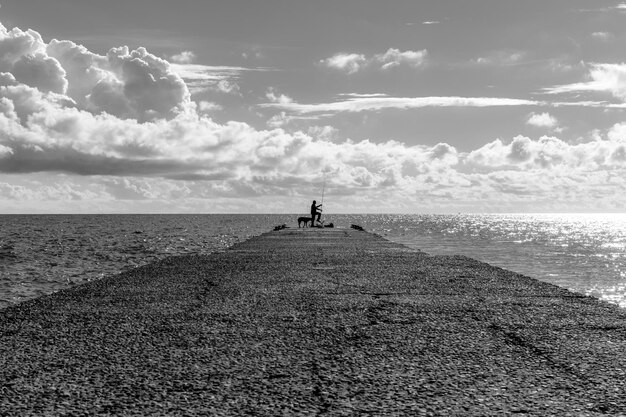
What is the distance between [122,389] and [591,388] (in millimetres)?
5614

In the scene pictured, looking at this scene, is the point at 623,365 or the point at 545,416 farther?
the point at 623,365

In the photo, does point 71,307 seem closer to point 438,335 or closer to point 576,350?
point 438,335

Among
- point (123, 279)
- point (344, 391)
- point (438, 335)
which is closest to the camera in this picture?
point (344, 391)

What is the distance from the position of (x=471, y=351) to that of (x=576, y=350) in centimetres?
166

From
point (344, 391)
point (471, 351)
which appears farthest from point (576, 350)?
point (344, 391)

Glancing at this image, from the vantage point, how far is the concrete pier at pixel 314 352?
619 centimetres

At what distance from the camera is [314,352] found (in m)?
8.29

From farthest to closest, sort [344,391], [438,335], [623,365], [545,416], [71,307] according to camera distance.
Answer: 1. [71,307]
2. [438,335]
3. [623,365]
4. [344,391]
5. [545,416]

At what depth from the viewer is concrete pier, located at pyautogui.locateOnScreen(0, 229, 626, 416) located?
619 centimetres

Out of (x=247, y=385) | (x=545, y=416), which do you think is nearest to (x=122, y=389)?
(x=247, y=385)

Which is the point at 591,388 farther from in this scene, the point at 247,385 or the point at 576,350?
the point at 247,385

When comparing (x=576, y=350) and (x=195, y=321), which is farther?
(x=195, y=321)

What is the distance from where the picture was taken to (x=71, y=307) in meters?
12.6

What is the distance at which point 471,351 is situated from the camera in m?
8.40
